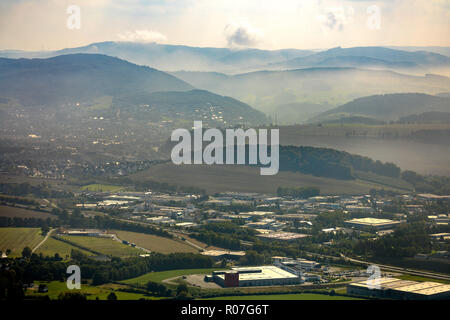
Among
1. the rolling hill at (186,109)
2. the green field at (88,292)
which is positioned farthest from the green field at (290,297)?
the rolling hill at (186,109)

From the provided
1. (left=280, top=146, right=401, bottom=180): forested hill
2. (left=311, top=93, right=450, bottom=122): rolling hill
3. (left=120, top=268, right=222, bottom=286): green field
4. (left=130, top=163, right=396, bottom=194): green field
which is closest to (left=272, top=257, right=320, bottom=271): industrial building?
(left=120, top=268, right=222, bottom=286): green field

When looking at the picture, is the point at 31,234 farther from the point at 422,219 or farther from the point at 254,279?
the point at 422,219

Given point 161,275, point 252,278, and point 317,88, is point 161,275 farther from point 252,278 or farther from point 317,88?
point 317,88

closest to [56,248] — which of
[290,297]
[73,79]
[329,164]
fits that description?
[290,297]

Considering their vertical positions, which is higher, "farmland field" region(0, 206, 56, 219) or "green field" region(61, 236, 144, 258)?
"farmland field" region(0, 206, 56, 219)

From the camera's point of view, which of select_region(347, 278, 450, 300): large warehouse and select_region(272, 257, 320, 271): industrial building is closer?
select_region(347, 278, 450, 300): large warehouse

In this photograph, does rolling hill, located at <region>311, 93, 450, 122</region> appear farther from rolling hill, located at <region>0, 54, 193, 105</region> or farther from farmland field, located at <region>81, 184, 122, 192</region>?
farmland field, located at <region>81, 184, 122, 192</region>

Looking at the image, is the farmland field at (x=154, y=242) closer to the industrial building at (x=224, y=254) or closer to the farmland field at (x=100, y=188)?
the industrial building at (x=224, y=254)
